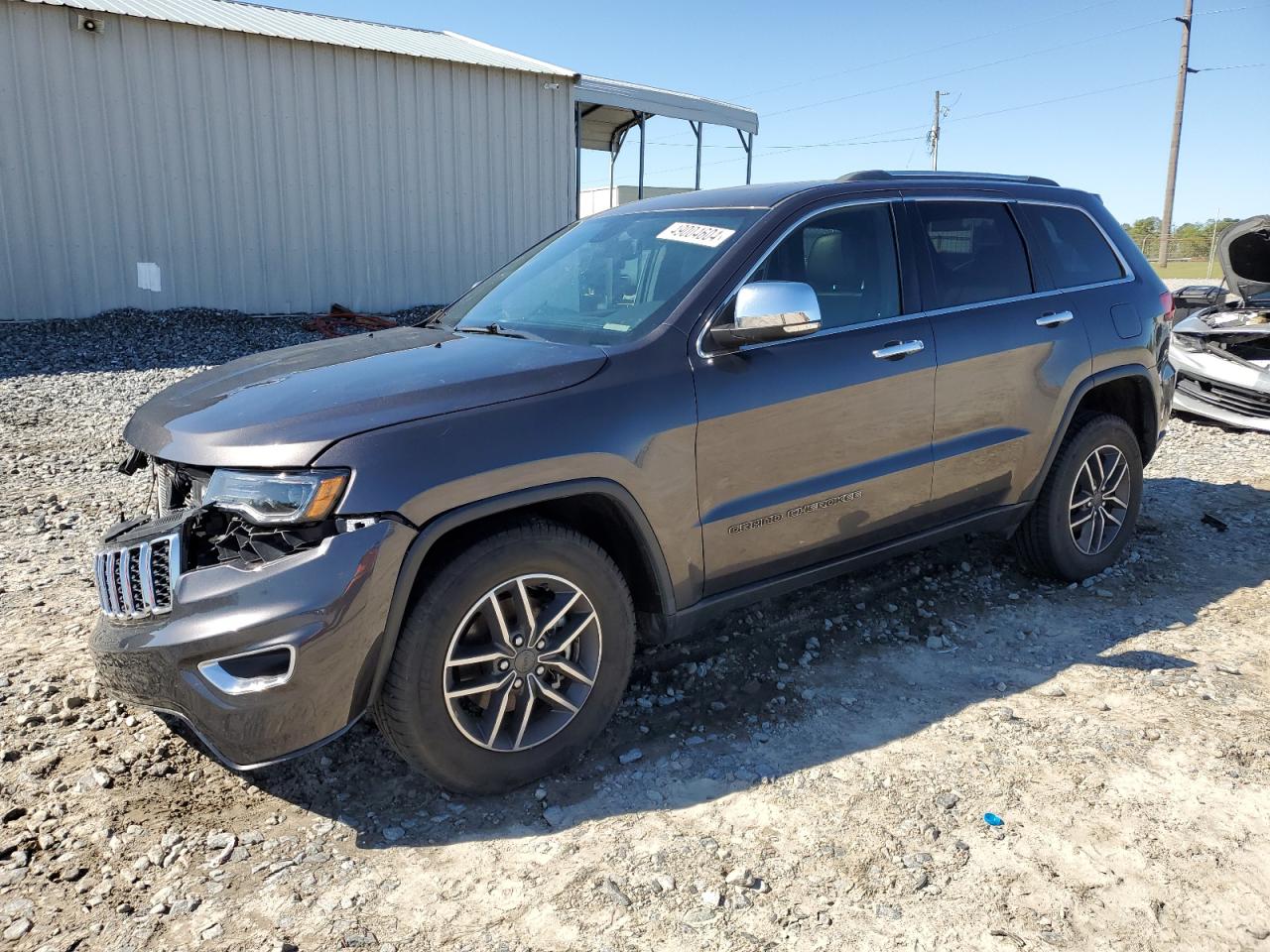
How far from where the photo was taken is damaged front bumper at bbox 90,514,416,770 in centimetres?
244

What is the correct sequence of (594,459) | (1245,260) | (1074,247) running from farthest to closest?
(1245,260)
(1074,247)
(594,459)

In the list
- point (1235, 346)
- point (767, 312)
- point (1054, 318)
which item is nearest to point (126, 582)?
point (767, 312)

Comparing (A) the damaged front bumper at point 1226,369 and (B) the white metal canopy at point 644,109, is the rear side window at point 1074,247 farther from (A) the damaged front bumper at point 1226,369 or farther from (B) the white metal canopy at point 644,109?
(B) the white metal canopy at point 644,109

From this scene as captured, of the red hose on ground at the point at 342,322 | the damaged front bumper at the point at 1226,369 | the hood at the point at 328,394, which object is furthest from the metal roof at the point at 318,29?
the hood at the point at 328,394

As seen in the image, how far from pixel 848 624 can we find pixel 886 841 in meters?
1.57

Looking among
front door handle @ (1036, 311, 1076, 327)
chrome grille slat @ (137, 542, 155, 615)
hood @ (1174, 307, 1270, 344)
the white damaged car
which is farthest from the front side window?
hood @ (1174, 307, 1270, 344)

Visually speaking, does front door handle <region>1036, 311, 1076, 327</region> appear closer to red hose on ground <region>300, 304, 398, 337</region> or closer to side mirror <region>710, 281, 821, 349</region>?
side mirror <region>710, 281, 821, 349</region>

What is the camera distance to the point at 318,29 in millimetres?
14828

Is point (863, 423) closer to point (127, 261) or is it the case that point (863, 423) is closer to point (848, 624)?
point (848, 624)

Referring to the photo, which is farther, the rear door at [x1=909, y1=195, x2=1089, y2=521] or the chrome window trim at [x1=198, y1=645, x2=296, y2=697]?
the rear door at [x1=909, y1=195, x2=1089, y2=521]

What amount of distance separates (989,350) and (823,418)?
3.34ft

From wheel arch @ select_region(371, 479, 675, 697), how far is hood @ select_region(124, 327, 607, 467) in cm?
31

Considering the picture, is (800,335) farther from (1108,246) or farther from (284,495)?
(1108,246)

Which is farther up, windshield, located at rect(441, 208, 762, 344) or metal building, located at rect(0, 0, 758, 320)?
metal building, located at rect(0, 0, 758, 320)
